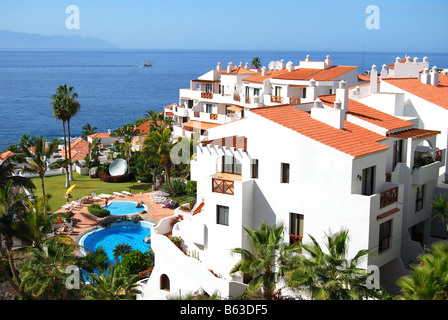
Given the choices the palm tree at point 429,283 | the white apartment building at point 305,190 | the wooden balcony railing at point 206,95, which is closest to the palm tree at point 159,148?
the wooden balcony railing at point 206,95

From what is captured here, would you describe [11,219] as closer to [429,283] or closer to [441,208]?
[429,283]

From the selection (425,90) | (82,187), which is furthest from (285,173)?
(82,187)

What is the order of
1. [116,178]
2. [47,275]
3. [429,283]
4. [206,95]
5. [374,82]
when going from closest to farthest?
[429,283], [47,275], [374,82], [116,178], [206,95]

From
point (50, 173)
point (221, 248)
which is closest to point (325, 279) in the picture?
point (221, 248)

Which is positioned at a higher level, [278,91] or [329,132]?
[278,91]

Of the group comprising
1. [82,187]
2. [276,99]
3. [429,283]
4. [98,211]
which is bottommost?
[82,187]

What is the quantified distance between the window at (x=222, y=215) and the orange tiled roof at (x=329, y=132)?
5.17 meters

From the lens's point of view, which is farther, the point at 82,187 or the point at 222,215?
the point at 82,187

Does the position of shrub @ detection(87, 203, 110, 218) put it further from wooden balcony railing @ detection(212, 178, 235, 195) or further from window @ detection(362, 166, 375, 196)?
window @ detection(362, 166, 375, 196)

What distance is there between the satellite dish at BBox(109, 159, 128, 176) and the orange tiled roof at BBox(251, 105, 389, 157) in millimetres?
33177

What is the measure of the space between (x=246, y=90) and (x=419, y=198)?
31.4 metres

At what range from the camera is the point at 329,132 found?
1008 inches
